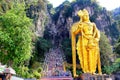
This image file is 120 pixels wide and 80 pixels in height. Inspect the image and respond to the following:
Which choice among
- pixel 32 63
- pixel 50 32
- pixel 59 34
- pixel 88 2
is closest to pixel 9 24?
pixel 32 63

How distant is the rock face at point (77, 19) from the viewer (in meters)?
44.9

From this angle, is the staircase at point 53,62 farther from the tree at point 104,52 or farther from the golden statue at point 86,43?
the tree at point 104,52

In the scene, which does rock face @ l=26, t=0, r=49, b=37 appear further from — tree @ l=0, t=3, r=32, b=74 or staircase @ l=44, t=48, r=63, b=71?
tree @ l=0, t=3, r=32, b=74

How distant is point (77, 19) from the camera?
44.5 meters

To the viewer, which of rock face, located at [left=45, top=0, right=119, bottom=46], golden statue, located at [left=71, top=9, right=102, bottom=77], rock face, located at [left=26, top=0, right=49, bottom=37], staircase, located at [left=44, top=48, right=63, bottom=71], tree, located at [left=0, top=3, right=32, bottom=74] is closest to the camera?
golden statue, located at [left=71, top=9, right=102, bottom=77]

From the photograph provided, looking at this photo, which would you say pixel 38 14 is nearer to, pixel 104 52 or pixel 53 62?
pixel 104 52

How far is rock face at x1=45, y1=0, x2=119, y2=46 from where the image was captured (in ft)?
147

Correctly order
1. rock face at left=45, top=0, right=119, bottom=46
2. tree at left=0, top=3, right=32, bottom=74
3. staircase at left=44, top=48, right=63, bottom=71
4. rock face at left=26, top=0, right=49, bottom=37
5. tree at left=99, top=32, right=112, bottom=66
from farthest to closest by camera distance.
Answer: rock face at left=45, top=0, right=119, bottom=46 < rock face at left=26, top=0, right=49, bottom=37 < tree at left=99, top=32, right=112, bottom=66 < tree at left=0, top=3, right=32, bottom=74 < staircase at left=44, top=48, right=63, bottom=71

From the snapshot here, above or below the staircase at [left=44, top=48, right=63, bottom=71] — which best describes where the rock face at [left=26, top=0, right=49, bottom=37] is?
above

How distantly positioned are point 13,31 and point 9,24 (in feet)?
1.62

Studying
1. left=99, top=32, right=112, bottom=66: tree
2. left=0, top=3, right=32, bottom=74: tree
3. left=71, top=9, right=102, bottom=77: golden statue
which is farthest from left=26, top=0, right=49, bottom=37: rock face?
left=71, top=9, right=102, bottom=77: golden statue

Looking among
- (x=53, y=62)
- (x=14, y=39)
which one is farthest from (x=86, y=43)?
(x=14, y=39)

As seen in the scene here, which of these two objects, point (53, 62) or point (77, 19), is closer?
point (53, 62)

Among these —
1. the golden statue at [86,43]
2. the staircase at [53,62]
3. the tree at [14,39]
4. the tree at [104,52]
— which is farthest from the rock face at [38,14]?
the golden statue at [86,43]
